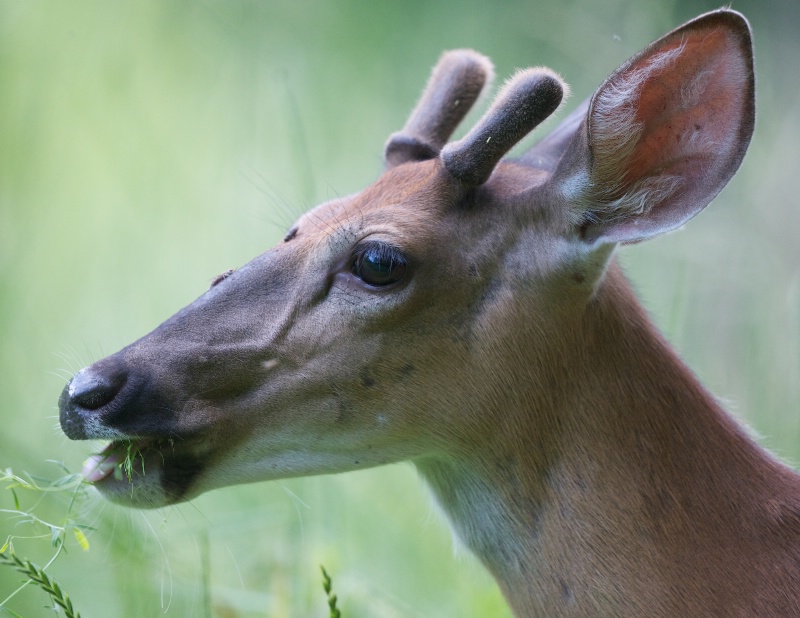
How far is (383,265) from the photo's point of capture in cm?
328

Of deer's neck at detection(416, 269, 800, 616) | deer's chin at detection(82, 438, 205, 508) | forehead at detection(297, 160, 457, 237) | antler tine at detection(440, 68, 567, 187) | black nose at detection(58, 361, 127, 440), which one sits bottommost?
deer's neck at detection(416, 269, 800, 616)

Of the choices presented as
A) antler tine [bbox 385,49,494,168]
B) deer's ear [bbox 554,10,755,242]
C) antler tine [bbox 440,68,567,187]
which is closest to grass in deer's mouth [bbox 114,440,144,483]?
antler tine [bbox 440,68,567,187]

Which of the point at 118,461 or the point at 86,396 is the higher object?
the point at 86,396

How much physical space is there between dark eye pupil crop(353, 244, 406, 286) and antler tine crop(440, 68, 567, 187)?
13.0 inches

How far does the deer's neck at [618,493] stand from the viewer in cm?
326

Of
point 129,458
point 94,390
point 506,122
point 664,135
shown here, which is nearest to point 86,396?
point 94,390

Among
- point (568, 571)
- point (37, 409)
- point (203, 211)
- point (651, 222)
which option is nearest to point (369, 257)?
point (651, 222)

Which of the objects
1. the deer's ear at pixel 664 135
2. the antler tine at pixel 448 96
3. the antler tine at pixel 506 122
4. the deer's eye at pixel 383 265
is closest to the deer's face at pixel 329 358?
the deer's eye at pixel 383 265

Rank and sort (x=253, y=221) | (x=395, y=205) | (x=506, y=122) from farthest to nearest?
(x=253, y=221), (x=395, y=205), (x=506, y=122)

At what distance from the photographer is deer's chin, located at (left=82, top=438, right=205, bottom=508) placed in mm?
3217

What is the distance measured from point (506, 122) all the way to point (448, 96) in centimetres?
85

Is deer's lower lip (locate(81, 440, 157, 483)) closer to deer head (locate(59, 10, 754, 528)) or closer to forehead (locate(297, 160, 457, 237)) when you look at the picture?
deer head (locate(59, 10, 754, 528))

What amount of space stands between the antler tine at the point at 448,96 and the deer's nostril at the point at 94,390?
4.71 ft

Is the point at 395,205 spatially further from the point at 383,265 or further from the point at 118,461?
the point at 118,461
